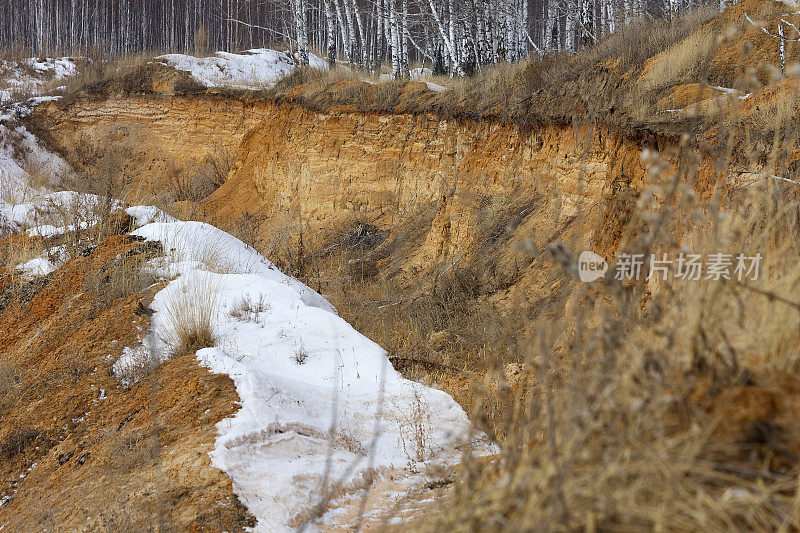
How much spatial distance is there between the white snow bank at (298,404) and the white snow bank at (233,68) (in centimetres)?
1337

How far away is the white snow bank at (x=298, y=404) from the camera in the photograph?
338 centimetres

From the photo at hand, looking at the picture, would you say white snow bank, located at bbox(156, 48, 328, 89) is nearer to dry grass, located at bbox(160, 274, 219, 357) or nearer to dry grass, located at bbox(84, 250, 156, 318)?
dry grass, located at bbox(84, 250, 156, 318)

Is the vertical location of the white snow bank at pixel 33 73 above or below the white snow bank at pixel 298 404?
above

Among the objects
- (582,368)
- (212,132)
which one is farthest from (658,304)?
(212,132)

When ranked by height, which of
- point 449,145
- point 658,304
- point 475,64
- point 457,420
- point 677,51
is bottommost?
point 457,420

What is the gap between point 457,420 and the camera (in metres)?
4.41

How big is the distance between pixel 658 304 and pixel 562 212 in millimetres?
6557

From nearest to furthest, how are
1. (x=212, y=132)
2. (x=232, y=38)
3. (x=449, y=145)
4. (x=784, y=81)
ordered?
(x=784, y=81) < (x=449, y=145) < (x=212, y=132) < (x=232, y=38)

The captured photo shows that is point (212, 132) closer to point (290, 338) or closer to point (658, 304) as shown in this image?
point (290, 338)

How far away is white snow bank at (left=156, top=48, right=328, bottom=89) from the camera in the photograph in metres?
19.0

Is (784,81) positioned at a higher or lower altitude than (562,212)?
higher

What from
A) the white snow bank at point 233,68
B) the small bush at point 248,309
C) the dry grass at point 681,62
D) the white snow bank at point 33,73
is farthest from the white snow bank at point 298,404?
the white snow bank at point 33,73

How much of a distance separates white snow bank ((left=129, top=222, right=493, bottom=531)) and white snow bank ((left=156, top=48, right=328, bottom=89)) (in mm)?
13366

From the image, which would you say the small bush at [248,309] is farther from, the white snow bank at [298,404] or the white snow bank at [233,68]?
the white snow bank at [233,68]
